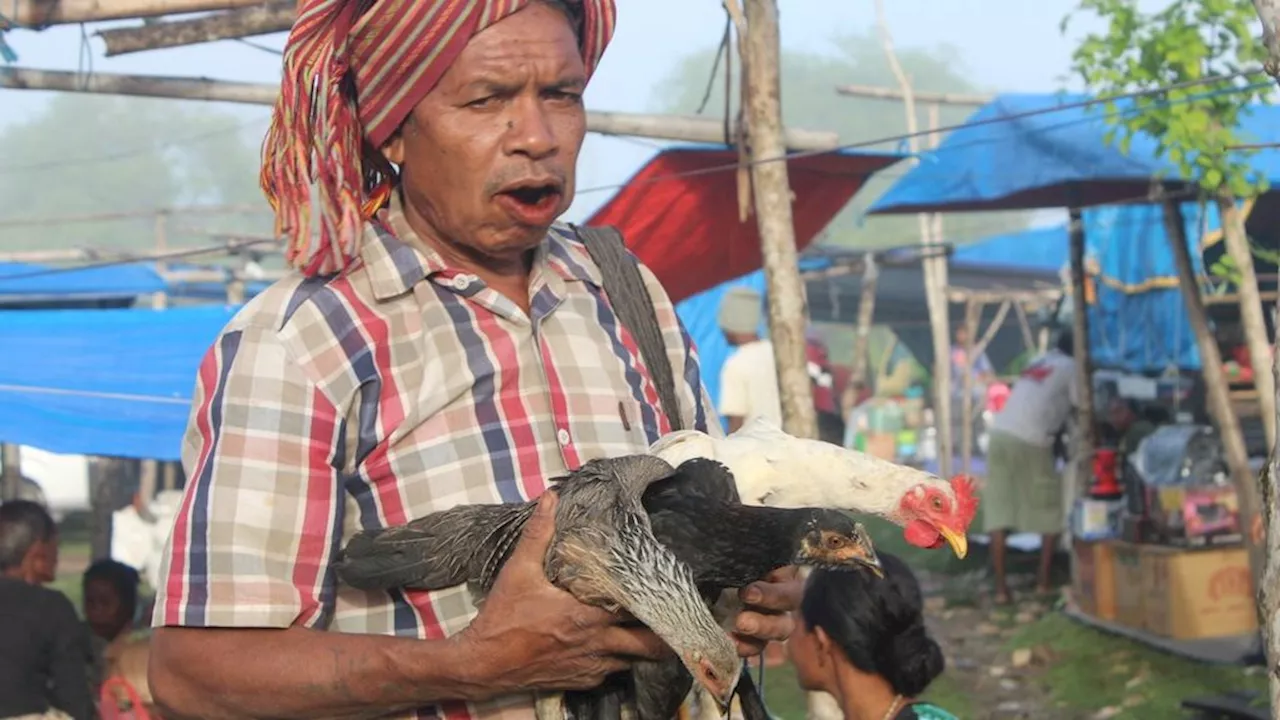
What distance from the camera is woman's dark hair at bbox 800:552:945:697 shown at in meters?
4.17

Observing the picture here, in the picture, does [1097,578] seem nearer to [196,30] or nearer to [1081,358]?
[1081,358]

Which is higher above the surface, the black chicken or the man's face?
the man's face

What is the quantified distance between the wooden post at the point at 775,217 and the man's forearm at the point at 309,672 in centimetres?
363

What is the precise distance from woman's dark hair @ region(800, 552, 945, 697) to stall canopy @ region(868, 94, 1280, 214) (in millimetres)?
4483

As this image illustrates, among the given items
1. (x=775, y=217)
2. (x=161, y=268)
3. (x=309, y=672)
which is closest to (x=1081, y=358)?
(x=775, y=217)

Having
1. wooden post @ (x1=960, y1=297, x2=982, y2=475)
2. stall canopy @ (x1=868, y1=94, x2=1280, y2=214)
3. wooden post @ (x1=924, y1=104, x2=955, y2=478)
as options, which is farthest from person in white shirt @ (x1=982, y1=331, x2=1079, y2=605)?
wooden post @ (x1=960, y1=297, x2=982, y2=475)

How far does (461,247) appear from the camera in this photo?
85.7 inches

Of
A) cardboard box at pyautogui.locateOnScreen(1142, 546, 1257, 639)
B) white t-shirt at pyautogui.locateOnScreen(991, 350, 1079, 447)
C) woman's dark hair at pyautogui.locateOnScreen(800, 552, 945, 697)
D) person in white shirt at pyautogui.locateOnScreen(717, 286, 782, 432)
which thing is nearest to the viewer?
woman's dark hair at pyautogui.locateOnScreen(800, 552, 945, 697)

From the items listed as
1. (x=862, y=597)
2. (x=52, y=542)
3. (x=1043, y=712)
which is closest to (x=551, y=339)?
(x=862, y=597)

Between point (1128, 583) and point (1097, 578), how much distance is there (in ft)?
0.94

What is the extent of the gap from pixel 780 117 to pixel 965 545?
11.8 feet

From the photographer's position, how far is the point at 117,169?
91.1 metres

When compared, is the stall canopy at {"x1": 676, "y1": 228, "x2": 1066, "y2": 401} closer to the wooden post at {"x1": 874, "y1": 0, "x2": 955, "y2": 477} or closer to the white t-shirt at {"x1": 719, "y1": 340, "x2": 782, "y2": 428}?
the wooden post at {"x1": 874, "y1": 0, "x2": 955, "y2": 477}

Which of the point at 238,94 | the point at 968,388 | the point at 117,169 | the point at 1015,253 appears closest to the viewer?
the point at 238,94
